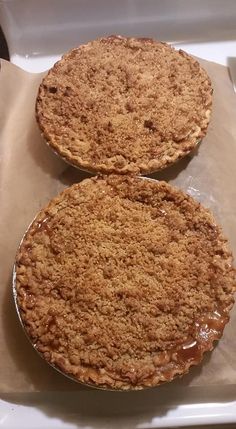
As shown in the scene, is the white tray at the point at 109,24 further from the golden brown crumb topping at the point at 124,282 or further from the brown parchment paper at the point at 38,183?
the golden brown crumb topping at the point at 124,282

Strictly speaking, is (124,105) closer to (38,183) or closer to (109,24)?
(38,183)

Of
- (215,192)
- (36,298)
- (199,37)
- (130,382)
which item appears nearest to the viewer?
(130,382)

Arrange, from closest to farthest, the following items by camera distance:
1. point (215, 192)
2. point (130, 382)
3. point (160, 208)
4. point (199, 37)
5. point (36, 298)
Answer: point (130, 382) < point (36, 298) < point (160, 208) < point (215, 192) < point (199, 37)

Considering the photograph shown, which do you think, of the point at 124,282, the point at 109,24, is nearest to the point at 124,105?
the point at 109,24

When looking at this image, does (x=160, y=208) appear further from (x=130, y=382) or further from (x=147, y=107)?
(x=130, y=382)

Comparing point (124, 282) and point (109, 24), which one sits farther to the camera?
point (109, 24)

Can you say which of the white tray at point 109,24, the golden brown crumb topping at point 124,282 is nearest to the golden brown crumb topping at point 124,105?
the golden brown crumb topping at point 124,282

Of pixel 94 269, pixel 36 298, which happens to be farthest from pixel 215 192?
pixel 36 298
